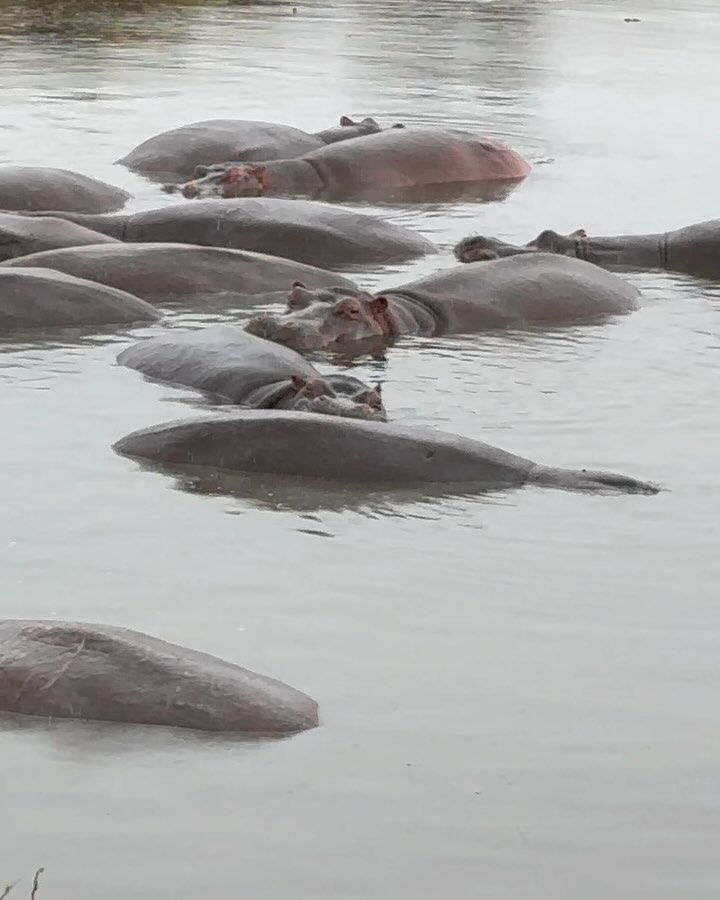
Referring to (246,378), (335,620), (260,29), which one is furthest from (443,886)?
(260,29)

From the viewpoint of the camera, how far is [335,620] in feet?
16.4

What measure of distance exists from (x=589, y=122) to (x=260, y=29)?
33.1ft

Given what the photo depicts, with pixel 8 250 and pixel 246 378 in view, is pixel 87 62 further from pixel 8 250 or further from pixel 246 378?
pixel 246 378

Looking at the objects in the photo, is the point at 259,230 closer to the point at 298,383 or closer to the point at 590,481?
the point at 298,383

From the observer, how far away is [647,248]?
10.9 m

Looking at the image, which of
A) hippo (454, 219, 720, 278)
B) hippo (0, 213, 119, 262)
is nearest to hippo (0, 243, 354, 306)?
hippo (0, 213, 119, 262)

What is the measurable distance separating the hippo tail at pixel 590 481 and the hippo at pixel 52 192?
5.59 meters

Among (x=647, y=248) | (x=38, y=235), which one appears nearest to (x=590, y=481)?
(x=38, y=235)

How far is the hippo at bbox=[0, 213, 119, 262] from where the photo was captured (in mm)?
9469

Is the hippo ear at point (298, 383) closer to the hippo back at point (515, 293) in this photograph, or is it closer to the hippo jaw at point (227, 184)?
the hippo back at point (515, 293)

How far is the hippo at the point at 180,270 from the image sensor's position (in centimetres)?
907

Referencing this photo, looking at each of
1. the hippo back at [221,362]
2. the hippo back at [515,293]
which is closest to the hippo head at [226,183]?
the hippo back at [515,293]

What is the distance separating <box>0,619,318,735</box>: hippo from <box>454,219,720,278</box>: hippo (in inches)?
251

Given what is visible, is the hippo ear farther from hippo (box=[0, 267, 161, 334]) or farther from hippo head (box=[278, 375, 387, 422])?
hippo (box=[0, 267, 161, 334])
